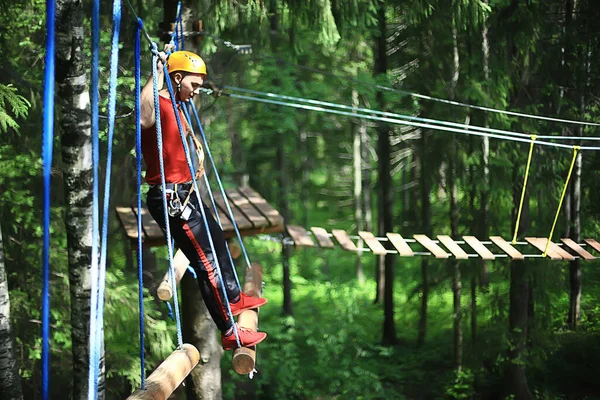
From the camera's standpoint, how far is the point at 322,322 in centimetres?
1309

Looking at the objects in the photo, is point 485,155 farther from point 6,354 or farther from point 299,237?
point 6,354

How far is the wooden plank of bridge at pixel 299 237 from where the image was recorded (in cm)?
630

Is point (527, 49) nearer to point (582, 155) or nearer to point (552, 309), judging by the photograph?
point (582, 155)

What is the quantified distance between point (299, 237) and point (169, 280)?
263cm

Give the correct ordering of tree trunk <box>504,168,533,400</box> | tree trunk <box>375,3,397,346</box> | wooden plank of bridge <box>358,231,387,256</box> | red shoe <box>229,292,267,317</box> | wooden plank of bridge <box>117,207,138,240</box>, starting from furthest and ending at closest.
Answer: tree trunk <box>375,3,397,346</box> → tree trunk <box>504,168,533,400</box> → wooden plank of bridge <box>358,231,387,256</box> → wooden plank of bridge <box>117,207,138,240</box> → red shoe <box>229,292,267,317</box>

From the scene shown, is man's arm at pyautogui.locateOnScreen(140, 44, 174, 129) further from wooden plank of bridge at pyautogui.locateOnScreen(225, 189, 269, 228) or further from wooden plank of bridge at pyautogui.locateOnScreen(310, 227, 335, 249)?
wooden plank of bridge at pyautogui.locateOnScreen(310, 227, 335, 249)

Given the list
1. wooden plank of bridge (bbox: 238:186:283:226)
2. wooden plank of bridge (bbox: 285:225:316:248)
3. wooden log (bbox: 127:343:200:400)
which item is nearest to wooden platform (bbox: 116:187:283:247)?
wooden plank of bridge (bbox: 238:186:283:226)

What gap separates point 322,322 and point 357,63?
5.37 m


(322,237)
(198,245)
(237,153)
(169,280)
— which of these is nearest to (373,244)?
(322,237)

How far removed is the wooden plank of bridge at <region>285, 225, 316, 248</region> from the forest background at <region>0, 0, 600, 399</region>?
1.14 meters

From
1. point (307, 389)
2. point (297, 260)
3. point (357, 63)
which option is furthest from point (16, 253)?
point (297, 260)

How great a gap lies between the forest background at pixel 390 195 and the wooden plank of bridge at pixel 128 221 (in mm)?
405

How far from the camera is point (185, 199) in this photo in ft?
11.9

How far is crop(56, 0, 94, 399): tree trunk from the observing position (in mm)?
3318
